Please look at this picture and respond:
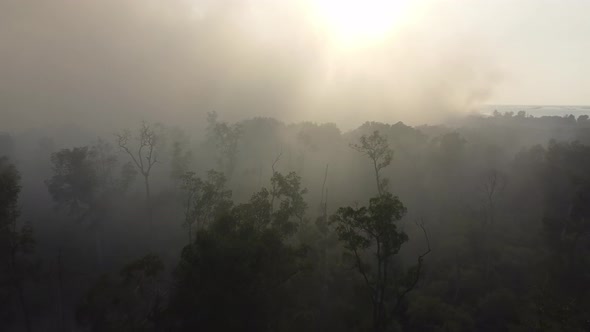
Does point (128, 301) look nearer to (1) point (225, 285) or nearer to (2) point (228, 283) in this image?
(1) point (225, 285)

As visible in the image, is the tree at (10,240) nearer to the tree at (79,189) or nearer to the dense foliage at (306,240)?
the dense foliage at (306,240)

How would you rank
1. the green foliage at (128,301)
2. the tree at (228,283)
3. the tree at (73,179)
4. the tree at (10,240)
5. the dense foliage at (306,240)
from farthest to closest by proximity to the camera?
the tree at (73,179), the tree at (10,240), the green foliage at (128,301), the dense foliage at (306,240), the tree at (228,283)

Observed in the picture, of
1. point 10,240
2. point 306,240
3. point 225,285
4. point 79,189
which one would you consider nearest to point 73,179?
point 79,189

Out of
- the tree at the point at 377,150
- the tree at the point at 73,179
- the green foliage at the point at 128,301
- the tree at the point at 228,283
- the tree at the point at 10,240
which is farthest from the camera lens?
the tree at the point at 73,179

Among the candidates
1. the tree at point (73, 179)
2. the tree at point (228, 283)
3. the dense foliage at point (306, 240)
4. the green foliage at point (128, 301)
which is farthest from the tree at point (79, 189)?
the tree at point (228, 283)

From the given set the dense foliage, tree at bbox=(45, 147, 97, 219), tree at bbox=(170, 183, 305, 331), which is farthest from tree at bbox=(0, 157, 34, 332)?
tree at bbox=(170, 183, 305, 331)

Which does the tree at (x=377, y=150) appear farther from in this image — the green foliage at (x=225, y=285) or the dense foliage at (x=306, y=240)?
the green foliage at (x=225, y=285)

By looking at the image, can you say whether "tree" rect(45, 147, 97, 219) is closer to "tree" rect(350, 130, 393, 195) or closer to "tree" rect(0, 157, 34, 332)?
"tree" rect(0, 157, 34, 332)

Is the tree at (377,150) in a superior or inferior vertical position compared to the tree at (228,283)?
superior

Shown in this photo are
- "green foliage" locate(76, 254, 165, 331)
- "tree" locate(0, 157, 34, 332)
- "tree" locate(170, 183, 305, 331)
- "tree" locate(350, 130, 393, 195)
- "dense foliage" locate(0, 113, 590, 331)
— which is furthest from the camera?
"tree" locate(350, 130, 393, 195)

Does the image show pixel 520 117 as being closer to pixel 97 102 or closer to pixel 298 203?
pixel 298 203

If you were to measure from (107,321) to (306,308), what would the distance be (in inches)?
602

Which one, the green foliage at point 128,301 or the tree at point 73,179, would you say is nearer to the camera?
the green foliage at point 128,301

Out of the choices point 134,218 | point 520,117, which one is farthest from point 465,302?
point 520,117
